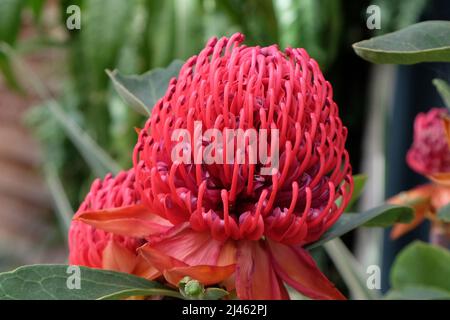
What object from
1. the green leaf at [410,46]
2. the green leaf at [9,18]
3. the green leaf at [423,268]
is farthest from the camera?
the green leaf at [9,18]

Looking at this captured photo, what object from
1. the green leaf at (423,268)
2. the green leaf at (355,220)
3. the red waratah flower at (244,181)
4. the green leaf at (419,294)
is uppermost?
the red waratah flower at (244,181)

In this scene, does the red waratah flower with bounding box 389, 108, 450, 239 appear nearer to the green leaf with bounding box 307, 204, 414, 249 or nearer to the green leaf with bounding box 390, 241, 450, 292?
the green leaf with bounding box 390, 241, 450, 292

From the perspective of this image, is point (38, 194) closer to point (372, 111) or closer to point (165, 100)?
point (372, 111)

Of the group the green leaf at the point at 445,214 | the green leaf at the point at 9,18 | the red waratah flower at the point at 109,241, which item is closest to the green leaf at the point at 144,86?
the red waratah flower at the point at 109,241

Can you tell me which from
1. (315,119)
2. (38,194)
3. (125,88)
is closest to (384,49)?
(315,119)

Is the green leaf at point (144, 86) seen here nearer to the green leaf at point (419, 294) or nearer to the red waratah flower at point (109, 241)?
the red waratah flower at point (109, 241)

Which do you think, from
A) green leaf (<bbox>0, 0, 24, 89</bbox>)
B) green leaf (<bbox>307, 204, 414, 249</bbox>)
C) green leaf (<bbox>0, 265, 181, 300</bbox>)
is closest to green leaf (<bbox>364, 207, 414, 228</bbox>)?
green leaf (<bbox>307, 204, 414, 249</bbox>)

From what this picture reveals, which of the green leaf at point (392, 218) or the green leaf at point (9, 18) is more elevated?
the green leaf at point (9, 18)
